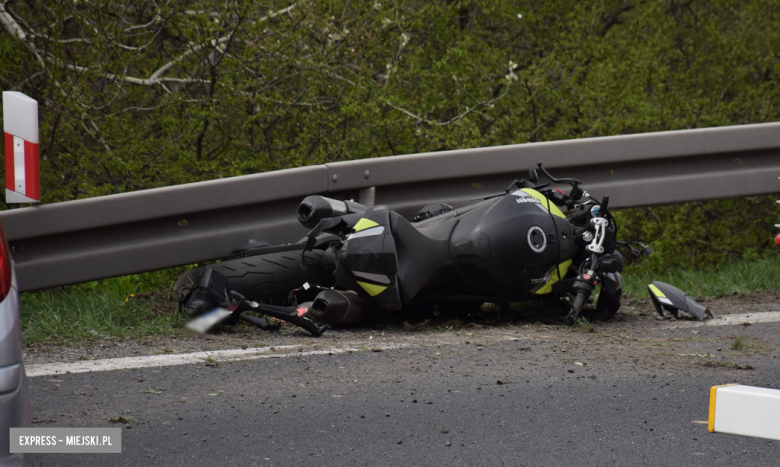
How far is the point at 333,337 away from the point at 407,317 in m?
0.68

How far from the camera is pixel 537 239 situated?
426cm

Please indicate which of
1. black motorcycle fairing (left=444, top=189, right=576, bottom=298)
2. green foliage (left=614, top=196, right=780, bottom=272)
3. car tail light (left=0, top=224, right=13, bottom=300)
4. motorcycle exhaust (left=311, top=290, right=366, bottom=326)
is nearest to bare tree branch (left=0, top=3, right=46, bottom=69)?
motorcycle exhaust (left=311, top=290, right=366, bottom=326)

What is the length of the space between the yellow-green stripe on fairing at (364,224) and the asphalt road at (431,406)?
712 mm

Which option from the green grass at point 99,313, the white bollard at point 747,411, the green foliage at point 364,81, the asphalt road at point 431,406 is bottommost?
the green grass at point 99,313

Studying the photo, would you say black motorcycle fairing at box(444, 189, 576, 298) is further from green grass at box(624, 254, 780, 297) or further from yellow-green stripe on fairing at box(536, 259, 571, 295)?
green grass at box(624, 254, 780, 297)

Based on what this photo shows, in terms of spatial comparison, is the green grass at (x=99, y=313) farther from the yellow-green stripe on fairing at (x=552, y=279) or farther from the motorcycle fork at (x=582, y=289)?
the motorcycle fork at (x=582, y=289)

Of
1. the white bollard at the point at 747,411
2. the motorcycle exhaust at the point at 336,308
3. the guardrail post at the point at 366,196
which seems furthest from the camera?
the guardrail post at the point at 366,196

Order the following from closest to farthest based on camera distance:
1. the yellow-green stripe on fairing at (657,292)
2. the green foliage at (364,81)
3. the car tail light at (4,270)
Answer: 1. the car tail light at (4,270)
2. the yellow-green stripe on fairing at (657,292)
3. the green foliage at (364,81)

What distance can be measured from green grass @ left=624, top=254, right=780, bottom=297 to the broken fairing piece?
2.34 ft

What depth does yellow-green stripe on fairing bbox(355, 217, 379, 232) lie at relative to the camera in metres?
4.12

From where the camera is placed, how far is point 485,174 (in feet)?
17.8

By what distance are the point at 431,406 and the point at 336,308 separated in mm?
1408

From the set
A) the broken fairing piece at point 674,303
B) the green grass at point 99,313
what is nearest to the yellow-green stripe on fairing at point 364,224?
the green grass at point 99,313

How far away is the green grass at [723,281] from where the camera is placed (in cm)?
561
